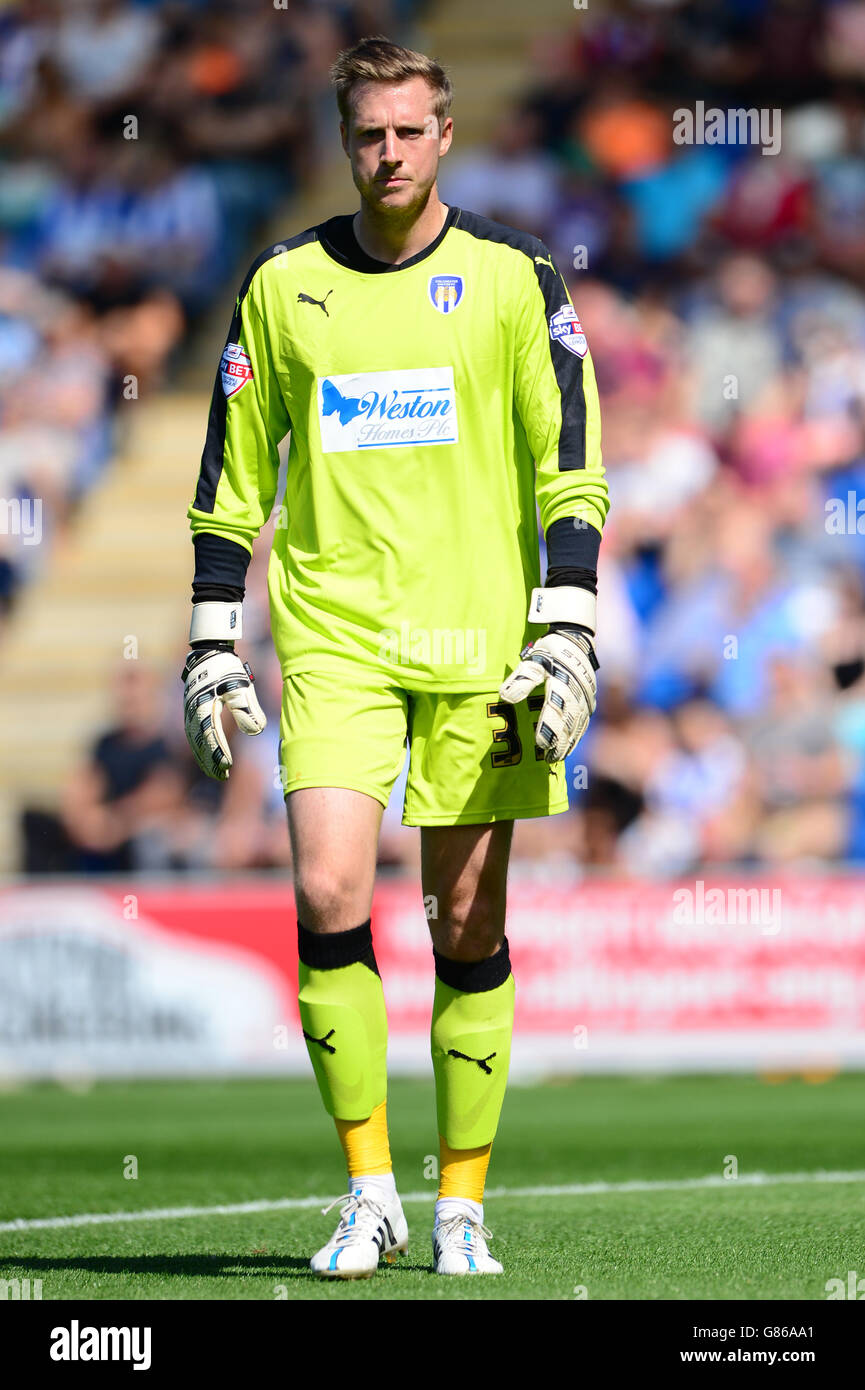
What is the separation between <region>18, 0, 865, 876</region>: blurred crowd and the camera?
1191cm

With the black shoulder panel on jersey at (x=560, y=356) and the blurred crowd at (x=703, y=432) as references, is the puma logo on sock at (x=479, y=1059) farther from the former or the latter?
the blurred crowd at (x=703, y=432)

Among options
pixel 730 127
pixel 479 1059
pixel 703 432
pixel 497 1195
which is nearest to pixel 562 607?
pixel 479 1059

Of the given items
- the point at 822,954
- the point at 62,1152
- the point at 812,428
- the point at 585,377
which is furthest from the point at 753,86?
the point at 585,377

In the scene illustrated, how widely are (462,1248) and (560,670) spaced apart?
1273 millimetres

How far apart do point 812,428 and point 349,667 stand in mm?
9504

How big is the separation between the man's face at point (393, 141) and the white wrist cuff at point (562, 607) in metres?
0.93

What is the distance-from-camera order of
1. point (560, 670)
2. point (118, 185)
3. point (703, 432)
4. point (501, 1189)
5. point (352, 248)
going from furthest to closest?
1. point (118, 185)
2. point (703, 432)
3. point (501, 1189)
4. point (352, 248)
5. point (560, 670)

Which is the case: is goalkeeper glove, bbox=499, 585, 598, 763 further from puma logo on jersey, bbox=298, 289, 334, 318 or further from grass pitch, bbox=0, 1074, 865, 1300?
grass pitch, bbox=0, 1074, 865, 1300

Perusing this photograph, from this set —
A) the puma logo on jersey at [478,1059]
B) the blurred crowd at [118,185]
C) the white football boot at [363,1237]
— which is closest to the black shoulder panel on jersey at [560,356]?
the puma logo on jersey at [478,1059]

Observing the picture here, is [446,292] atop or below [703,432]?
below

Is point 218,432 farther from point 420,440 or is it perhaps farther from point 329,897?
point 329,897

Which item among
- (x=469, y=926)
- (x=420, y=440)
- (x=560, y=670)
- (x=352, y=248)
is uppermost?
(x=352, y=248)

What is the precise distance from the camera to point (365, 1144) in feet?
15.3
